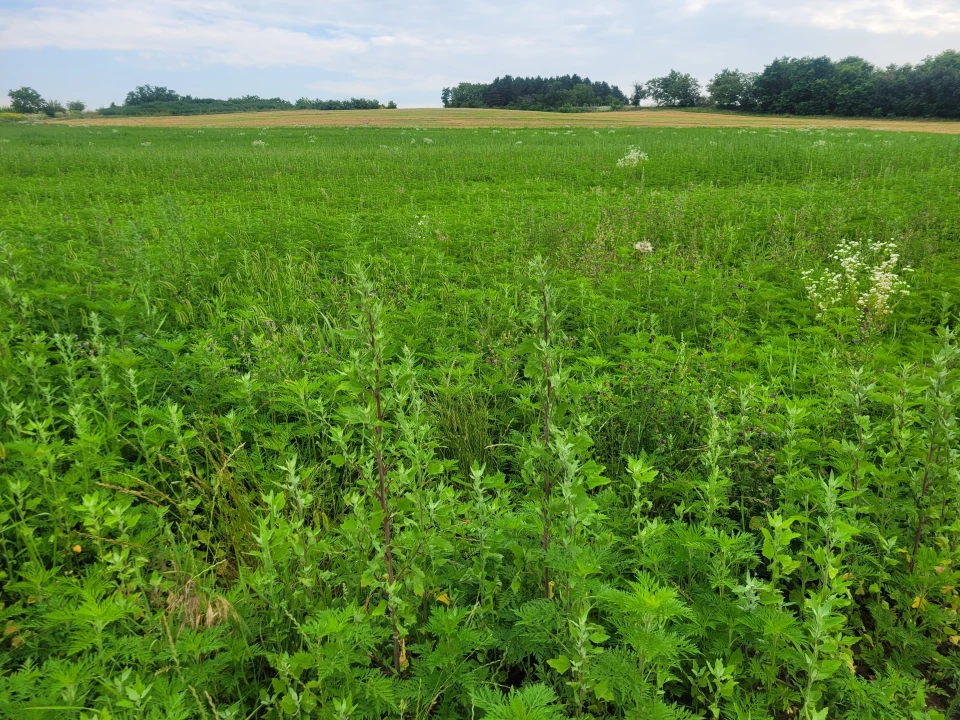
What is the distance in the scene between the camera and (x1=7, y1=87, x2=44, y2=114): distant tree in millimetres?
86550

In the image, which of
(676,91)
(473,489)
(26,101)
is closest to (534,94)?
(676,91)

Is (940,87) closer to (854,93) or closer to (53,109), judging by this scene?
(854,93)

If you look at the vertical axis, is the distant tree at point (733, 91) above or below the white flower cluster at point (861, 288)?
above

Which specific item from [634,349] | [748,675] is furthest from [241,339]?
[748,675]

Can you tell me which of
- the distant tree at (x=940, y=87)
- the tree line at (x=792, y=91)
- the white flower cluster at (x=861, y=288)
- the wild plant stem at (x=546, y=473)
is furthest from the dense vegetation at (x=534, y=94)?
the wild plant stem at (x=546, y=473)

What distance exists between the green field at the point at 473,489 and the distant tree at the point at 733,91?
8764cm

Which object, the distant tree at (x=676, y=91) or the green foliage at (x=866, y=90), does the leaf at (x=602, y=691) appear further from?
the distant tree at (x=676, y=91)

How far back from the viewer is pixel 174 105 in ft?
269

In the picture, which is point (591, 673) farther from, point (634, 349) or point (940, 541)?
point (634, 349)

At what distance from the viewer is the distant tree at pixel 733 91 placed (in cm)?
7938

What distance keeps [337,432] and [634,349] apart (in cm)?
251

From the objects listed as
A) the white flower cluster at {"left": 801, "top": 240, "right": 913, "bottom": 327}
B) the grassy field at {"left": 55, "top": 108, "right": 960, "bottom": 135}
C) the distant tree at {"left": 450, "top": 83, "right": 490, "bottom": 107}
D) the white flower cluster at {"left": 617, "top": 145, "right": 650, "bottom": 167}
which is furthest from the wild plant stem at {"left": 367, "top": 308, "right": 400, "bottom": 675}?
the distant tree at {"left": 450, "top": 83, "right": 490, "bottom": 107}

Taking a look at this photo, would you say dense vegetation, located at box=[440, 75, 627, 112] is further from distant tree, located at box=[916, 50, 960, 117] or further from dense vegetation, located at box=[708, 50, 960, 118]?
distant tree, located at box=[916, 50, 960, 117]

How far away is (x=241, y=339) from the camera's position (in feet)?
15.5
